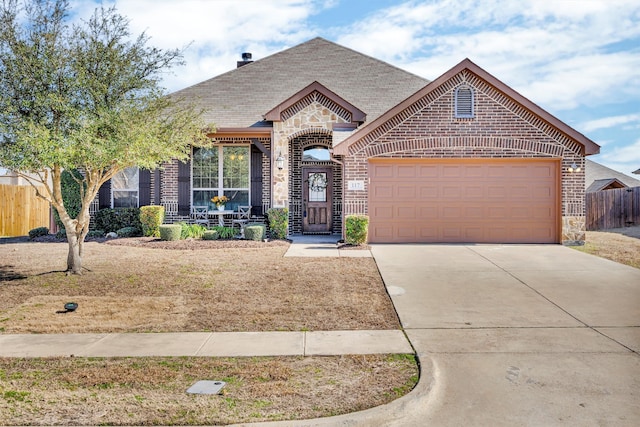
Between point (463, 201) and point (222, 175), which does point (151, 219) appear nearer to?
point (222, 175)

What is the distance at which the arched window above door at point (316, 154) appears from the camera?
18020 mm

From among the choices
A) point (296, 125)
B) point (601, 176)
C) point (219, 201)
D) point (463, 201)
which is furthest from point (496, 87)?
point (601, 176)

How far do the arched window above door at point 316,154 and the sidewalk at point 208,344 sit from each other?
1217cm

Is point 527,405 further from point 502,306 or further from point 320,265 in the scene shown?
point 320,265

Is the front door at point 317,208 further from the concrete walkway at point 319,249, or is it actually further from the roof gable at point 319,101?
the roof gable at point 319,101

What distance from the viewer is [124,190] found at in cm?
1783

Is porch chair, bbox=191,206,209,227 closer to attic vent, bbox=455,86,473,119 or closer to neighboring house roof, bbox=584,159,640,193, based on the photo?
attic vent, bbox=455,86,473,119

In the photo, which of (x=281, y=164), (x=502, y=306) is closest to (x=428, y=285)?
(x=502, y=306)

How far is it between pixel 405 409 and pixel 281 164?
1268 centimetres

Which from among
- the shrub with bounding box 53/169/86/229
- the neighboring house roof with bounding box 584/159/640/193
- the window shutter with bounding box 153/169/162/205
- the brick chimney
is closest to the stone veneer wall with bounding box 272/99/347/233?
the window shutter with bounding box 153/169/162/205

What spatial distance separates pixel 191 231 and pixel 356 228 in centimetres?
569

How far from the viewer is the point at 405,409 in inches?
162

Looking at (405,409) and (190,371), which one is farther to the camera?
(190,371)

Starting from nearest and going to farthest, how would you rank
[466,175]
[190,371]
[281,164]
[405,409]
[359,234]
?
[405,409]
[190,371]
[359,234]
[466,175]
[281,164]
